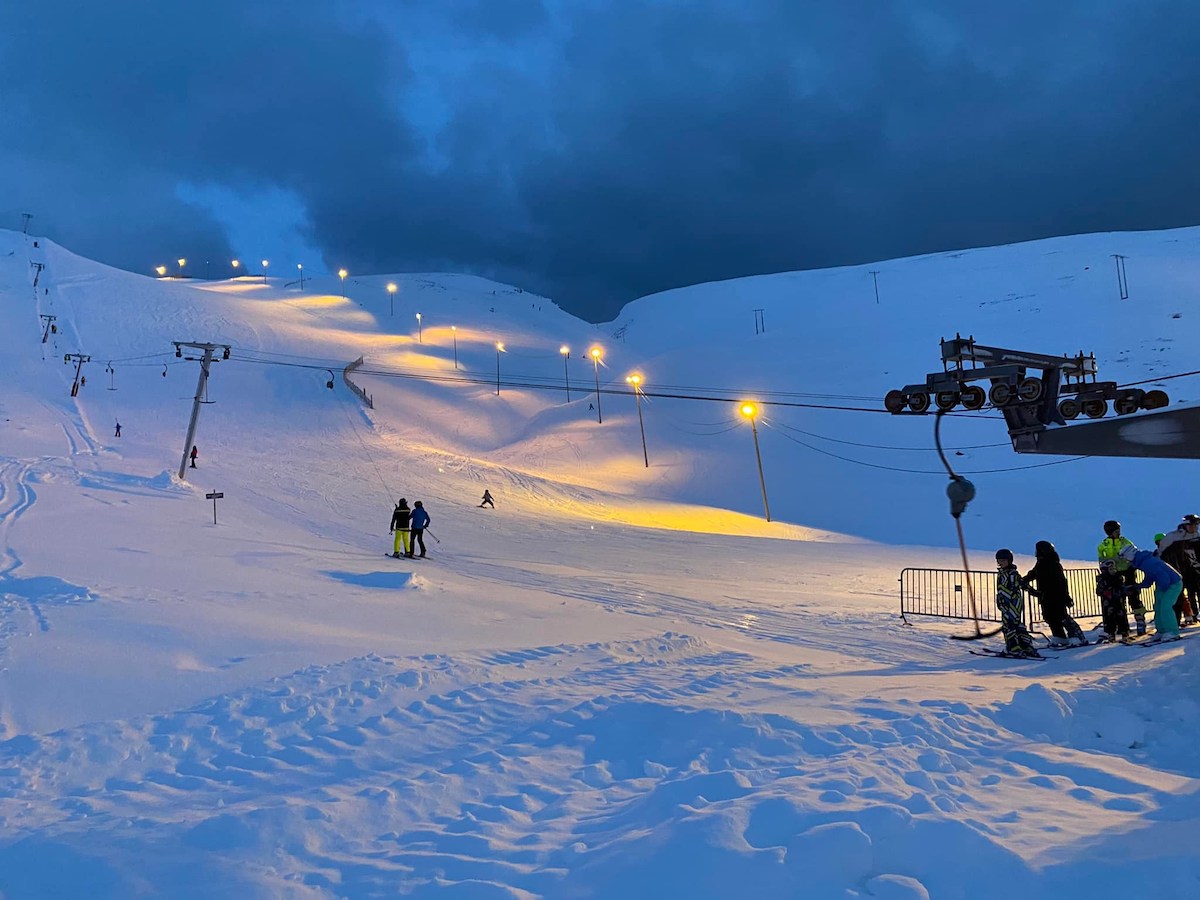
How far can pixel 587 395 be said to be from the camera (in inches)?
2282

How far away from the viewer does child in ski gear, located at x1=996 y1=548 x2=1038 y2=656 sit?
9773 millimetres

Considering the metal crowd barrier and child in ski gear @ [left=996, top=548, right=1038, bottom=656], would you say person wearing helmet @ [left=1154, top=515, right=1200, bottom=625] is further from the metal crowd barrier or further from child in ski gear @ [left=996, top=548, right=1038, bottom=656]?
child in ski gear @ [left=996, top=548, right=1038, bottom=656]

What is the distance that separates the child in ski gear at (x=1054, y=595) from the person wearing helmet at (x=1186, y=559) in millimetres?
2318

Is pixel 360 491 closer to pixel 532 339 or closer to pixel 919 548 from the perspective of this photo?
pixel 919 548

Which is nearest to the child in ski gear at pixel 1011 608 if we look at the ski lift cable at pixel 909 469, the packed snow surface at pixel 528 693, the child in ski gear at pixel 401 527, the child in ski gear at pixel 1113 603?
the packed snow surface at pixel 528 693

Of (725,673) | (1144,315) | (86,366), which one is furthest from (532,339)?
(725,673)

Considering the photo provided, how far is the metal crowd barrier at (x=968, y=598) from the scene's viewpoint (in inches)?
552

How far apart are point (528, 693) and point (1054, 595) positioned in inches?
326

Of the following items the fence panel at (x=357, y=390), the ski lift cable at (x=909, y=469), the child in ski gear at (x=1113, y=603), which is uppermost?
the fence panel at (x=357, y=390)

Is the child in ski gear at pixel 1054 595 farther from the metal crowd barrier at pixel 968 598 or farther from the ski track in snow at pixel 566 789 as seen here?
the ski track in snow at pixel 566 789

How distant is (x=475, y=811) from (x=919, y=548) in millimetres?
24899

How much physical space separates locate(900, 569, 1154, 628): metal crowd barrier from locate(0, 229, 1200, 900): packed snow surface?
0.86 m

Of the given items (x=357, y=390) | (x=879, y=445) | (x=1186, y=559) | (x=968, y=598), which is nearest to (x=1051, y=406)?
(x=1186, y=559)

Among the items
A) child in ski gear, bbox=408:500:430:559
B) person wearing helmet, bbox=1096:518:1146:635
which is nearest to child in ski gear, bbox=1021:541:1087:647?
person wearing helmet, bbox=1096:518:1146:635
